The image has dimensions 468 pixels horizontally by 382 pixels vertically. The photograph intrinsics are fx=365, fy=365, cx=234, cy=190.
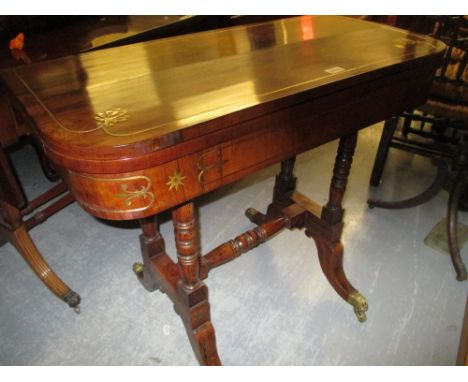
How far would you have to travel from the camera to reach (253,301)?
1461mm

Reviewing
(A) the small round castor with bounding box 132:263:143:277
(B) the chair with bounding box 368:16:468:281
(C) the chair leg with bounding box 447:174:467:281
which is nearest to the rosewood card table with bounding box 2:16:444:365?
(A) the small round castor with bounding box 132:263:143:277

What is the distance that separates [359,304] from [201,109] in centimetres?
100

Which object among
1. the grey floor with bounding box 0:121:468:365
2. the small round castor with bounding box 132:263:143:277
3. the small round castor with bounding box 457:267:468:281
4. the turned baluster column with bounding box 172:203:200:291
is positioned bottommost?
the grey floor with bounding box 0:121:468:365

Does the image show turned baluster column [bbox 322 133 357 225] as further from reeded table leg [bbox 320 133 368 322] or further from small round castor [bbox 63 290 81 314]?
small round castor [bbox 63 290 81 314]

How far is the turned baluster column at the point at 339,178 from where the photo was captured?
1.21 m

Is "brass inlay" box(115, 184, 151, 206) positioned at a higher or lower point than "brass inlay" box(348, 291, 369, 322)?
higher

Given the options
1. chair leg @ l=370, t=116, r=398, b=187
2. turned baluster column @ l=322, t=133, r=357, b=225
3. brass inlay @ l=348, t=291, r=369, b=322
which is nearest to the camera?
turned baluster column @ l=322, t=133, r=357, b=225

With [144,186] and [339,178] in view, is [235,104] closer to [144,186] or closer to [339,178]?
[144,186]

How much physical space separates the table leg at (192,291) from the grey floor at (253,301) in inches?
7.0

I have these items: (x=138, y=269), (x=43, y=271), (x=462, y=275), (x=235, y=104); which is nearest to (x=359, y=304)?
(x=462, y=275)

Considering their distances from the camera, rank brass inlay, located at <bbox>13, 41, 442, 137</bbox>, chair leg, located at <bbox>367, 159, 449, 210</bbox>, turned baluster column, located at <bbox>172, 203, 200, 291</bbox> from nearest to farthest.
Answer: brass inlay, located at <bbox>13, 41, 442, 137</bbox>, turned baluster column, located at <bbox>172, 203, 200, 291</bbox>, chair leg, located at <bbox>367, 159, 449, 210</bbox>

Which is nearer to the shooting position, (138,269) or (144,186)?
(144,186)

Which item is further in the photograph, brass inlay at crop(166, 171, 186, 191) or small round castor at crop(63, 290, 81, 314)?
small round castor at crop(63, 290, 81, 314)

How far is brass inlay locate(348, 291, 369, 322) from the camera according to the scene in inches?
53.1
